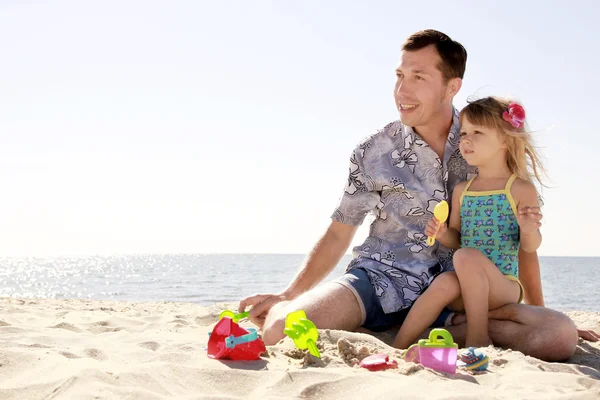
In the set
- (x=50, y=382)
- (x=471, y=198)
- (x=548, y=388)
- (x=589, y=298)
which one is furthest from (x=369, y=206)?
(x=589, y=298)

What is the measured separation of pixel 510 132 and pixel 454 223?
1.90 ft

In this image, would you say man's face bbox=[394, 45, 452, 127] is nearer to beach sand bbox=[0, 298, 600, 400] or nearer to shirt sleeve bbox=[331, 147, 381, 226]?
shirt sleeve bbox=[331, 147, 381, 226]

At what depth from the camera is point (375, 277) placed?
336 cm

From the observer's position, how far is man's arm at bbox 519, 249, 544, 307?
10.9 feet

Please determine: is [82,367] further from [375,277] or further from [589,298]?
[589,298]

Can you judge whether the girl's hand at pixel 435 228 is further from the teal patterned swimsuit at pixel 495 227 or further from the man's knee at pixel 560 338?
the man's knee at pixel 560 338

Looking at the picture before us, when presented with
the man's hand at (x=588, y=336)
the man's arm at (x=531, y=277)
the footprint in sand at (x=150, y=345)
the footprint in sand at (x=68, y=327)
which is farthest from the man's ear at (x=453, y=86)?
the footprint in sand at (x=68, y=327)

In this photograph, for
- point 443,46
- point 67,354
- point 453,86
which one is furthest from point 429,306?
point 67,354

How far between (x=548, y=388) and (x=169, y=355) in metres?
1.39

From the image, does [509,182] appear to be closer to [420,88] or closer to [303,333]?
[420,88]

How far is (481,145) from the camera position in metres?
3.23

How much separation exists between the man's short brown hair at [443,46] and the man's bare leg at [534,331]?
142 centimetres

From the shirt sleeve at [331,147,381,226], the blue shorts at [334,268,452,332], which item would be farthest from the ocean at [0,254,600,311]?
the blue shorts at [334,268,452,332]

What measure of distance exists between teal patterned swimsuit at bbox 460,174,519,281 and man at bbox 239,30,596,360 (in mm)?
215
